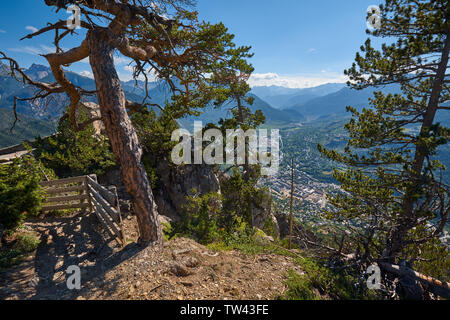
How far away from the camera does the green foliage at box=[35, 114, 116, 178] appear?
11.7 meters

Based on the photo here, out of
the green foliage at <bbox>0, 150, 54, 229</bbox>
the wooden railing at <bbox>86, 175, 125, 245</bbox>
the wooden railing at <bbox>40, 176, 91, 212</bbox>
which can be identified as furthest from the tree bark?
the wooden railing at <bbox>40, 176, 91, 212</bbox>

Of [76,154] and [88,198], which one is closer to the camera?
[88,198]

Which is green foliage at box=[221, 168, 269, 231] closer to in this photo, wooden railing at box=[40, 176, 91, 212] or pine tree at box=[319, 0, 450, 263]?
pine tree at box=[319, 0, 450, 263]

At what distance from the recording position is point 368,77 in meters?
8.77

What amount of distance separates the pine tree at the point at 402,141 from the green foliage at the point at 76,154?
13743 mm

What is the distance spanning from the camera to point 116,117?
5.24 meters

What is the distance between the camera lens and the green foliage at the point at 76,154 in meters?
11.7

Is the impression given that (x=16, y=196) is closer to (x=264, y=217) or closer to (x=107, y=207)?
(x=107, y=207)

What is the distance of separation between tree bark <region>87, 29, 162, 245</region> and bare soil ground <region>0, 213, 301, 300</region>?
164 cm

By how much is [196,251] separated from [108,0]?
7.57m

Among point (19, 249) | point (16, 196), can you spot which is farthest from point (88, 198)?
point (19, 249)

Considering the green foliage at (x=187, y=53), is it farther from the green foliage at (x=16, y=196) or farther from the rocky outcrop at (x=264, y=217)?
the rocky outcrop at (x=264, y=217)

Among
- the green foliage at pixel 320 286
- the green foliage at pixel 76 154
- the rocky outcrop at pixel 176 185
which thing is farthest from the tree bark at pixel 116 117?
the rocky outcrop at pixel 176 185

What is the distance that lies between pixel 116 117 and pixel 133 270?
160 inches
